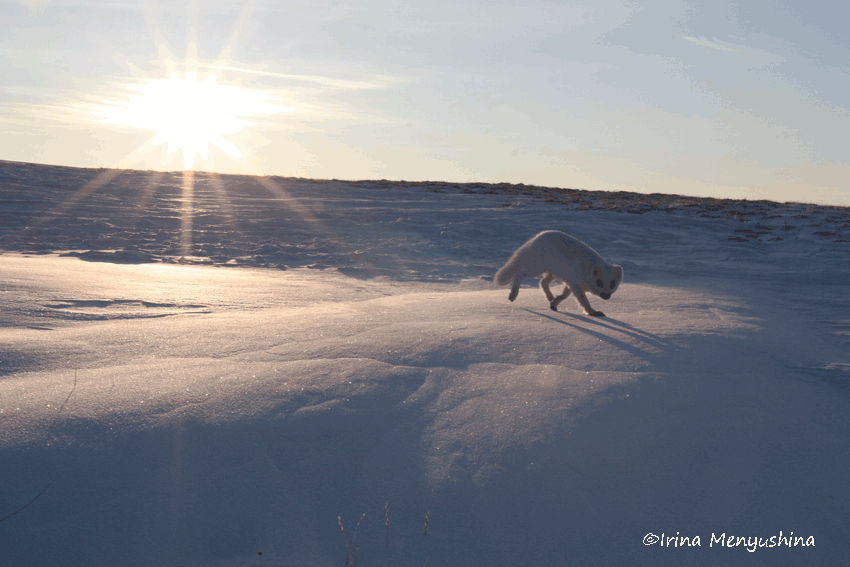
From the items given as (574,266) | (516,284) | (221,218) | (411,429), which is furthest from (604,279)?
(221,218)

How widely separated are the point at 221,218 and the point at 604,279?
33.6 feet

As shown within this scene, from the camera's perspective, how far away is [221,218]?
42.3ft

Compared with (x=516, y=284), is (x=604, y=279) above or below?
above

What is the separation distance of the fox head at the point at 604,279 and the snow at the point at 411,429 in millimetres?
343

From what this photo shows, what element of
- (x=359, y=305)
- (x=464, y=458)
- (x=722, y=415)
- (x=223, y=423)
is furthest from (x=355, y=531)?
(x=359, y=305)

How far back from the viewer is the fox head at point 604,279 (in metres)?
5.09

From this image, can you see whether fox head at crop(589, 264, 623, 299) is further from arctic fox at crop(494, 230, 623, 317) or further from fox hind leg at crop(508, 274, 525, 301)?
fox hind leg at crop(508, 274, 525, 301)

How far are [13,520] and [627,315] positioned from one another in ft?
14.8

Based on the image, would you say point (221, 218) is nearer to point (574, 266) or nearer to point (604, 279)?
point (574, 266)

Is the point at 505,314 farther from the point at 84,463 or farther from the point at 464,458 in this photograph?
the point at 84,463

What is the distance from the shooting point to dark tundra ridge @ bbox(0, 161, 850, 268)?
374 inches

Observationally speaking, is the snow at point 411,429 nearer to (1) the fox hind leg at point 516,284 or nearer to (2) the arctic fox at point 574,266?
(1) the fox hind leg at point 516,284

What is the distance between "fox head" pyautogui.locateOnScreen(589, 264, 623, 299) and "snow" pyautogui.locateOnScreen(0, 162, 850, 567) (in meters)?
0.34

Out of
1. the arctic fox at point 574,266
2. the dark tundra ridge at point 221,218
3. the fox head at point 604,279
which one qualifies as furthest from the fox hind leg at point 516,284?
the dark tundra ridge at point 221,218
